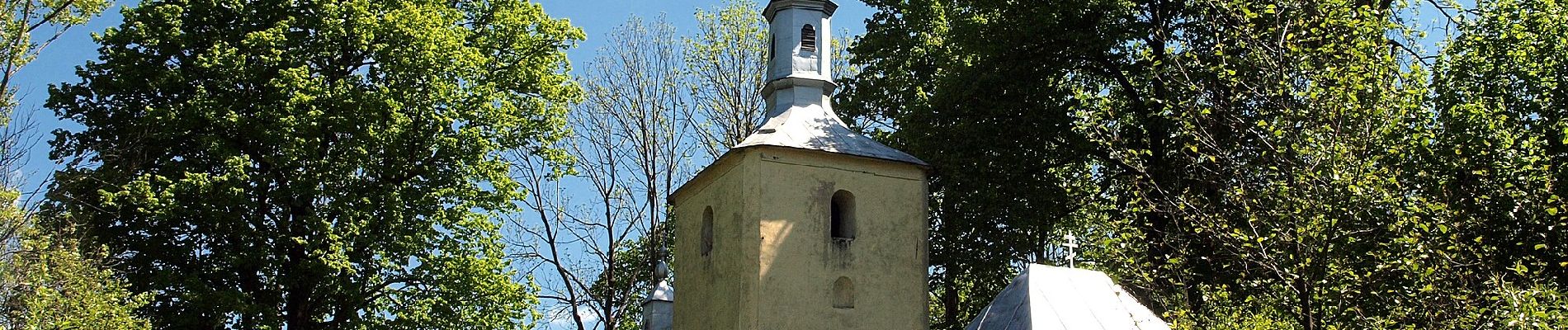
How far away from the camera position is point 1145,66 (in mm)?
18969

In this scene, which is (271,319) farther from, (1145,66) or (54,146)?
(1145,66)

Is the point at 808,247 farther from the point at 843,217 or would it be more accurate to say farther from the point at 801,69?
the point at 801,69

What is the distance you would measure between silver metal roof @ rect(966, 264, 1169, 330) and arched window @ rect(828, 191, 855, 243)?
1.74 m

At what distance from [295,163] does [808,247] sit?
7.91 m

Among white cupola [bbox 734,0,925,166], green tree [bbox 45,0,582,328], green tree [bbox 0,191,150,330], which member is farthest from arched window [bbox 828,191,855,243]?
green tree [bbox 0,191,150,330]

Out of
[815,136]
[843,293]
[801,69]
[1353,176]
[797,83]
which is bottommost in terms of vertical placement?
[1353,176]

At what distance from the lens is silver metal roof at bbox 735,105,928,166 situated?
55.6ft

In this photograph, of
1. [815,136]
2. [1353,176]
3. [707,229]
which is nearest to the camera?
[1353,176]

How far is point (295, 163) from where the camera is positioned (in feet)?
66.8

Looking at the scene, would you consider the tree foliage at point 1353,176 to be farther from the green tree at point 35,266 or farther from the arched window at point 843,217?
the green tree at point 35,266

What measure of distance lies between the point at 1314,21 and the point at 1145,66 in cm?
499

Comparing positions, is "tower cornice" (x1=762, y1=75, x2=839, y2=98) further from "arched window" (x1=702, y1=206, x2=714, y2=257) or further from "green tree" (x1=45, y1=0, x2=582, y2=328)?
"green tree" (x1=45, y1=0, x2=582, y2=328)

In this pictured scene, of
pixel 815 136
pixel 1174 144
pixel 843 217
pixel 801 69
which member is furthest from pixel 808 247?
pixel 1174 144

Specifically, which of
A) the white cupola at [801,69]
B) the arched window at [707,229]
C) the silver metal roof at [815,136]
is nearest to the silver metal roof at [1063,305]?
the silver metal roof at [815,136]
